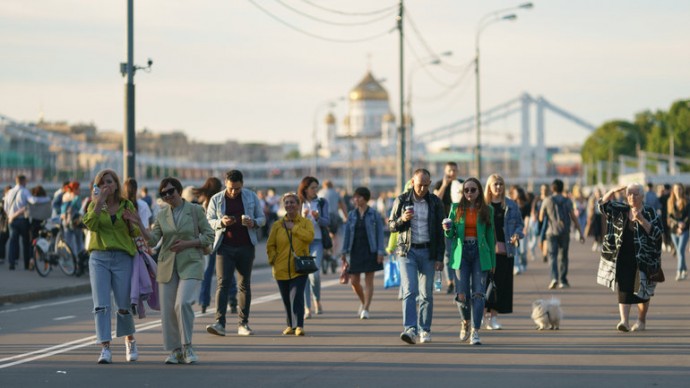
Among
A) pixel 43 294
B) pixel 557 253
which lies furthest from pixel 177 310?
pixel 557 253

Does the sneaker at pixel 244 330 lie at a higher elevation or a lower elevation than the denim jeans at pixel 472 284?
lower

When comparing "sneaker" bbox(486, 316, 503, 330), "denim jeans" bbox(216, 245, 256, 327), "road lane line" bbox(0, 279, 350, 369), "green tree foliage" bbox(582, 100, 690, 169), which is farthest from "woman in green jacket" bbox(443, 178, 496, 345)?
"green tree foliage" bbox(582, 100, 690, 169)

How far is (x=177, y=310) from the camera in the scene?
500 inches

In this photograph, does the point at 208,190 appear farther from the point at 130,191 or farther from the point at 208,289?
the point at 130,191

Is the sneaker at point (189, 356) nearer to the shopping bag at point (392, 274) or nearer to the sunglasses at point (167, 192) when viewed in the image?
the sunglasses at point (167, 192)

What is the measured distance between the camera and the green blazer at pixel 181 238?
12773mm

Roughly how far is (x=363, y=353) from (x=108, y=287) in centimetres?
248

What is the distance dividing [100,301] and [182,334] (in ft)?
2.57

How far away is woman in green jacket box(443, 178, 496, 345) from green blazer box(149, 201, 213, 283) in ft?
8.63

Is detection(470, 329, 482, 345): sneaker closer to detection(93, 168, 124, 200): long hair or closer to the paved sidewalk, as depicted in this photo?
detection(93, 168, 124, 200): long hair

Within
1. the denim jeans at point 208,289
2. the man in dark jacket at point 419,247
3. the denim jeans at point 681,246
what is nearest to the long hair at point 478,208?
the man in dark jacket at point 419,247

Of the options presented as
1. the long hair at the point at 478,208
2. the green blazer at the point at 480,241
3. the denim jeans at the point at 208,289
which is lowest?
the denim jeans at the point at 208,289

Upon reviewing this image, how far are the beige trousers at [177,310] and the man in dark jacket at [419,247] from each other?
7.78 ft

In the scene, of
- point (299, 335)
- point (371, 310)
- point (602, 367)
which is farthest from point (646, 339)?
point (371, 310)
